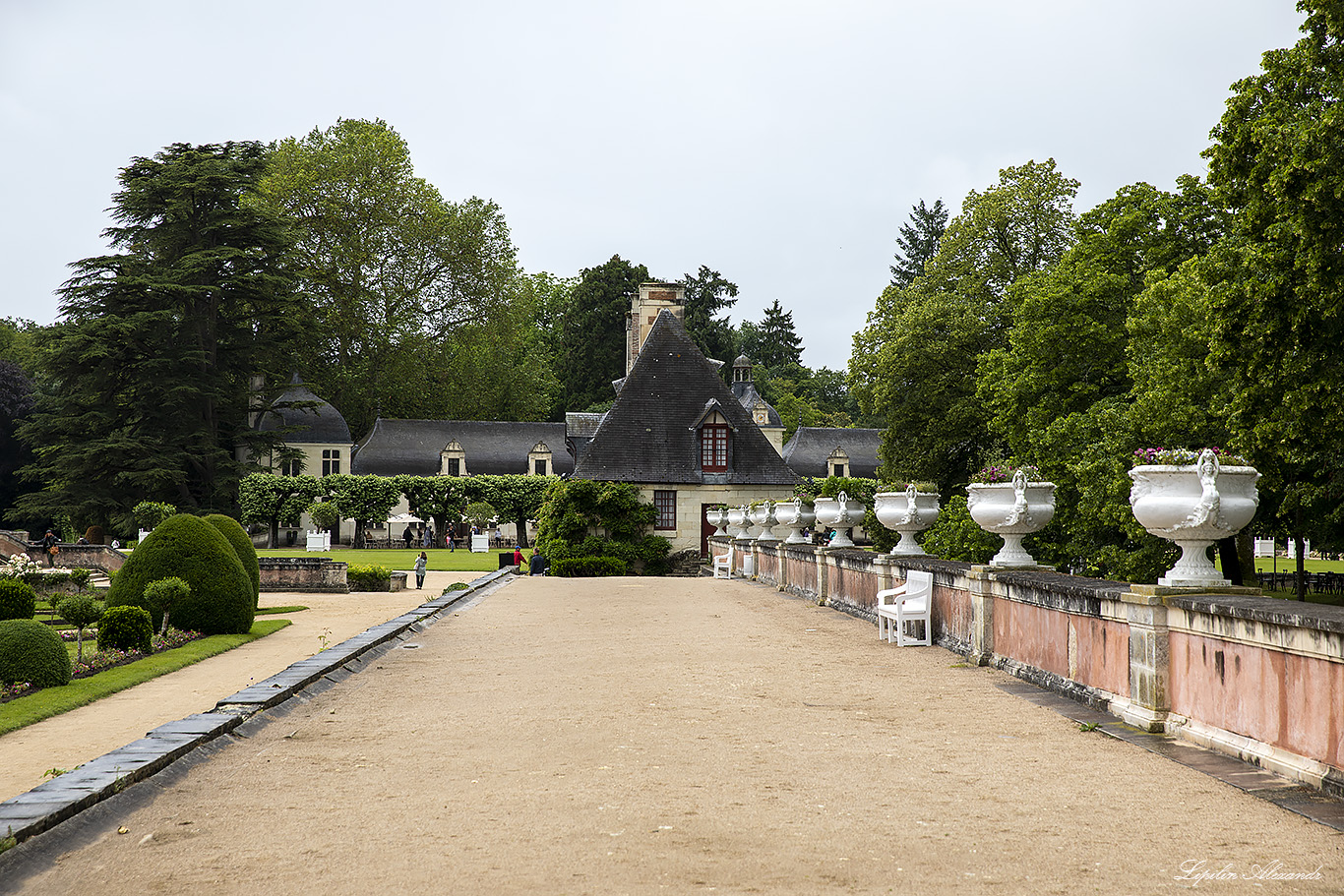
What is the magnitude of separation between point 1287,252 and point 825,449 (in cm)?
5804

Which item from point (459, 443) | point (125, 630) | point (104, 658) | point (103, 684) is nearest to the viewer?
point (103, 684)

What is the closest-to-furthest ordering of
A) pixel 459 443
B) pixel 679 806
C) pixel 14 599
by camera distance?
pixel 679 806
pixel 14 599
pixel 459 443

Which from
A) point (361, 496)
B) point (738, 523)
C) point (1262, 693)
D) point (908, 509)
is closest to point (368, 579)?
point (738, 523)

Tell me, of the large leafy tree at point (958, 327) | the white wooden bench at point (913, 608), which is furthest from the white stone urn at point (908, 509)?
the large leafy tree at point (958, 327)

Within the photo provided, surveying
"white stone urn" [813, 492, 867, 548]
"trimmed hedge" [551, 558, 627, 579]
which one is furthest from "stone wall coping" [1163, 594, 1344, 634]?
"trimmed hedge" [551, 558, 627, 579]

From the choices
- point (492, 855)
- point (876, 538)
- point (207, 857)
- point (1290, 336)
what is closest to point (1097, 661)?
point (492, 855)

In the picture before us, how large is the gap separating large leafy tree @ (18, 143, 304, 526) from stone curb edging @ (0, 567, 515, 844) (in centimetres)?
3824

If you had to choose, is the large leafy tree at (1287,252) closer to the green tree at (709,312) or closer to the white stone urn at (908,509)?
the white stone urn at (908,509)

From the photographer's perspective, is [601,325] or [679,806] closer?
[679,806]

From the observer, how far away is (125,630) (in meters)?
14.0

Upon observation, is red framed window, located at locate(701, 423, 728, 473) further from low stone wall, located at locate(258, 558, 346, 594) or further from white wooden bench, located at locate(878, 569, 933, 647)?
white wooden bench, located at locate(878, 569, 933, 647)

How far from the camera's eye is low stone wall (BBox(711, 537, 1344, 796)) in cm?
563

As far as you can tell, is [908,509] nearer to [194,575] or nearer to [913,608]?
[913,608]

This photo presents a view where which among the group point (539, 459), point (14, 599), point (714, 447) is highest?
point (714, 447)
